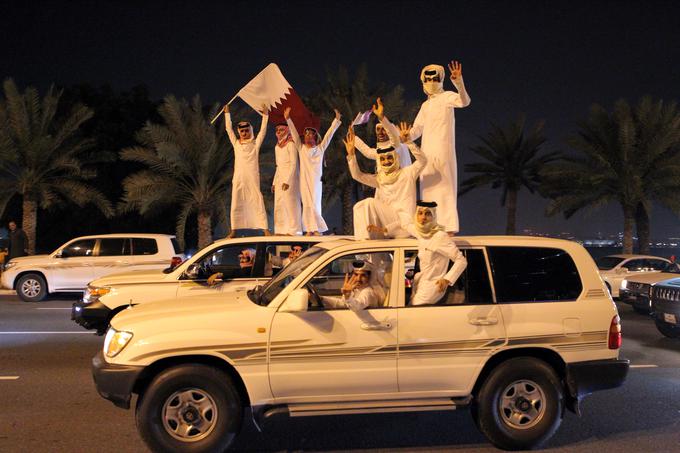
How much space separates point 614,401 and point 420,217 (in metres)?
3.20

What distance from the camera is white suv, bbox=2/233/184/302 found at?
15.2 m

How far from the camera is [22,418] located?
625 centimetres

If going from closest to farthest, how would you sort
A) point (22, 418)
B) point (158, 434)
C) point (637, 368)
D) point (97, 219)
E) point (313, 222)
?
point (158, 434) < point (22, 418) < point (637, 368) < point (313, 222) < point (97, 219)

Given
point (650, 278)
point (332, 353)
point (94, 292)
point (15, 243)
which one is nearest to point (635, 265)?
point (650, 278)

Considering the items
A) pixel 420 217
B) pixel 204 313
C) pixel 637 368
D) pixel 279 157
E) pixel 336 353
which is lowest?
pixel 637 368

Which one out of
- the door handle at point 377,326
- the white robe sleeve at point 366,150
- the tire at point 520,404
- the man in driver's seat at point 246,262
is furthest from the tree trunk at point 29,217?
the tire at point 520,404

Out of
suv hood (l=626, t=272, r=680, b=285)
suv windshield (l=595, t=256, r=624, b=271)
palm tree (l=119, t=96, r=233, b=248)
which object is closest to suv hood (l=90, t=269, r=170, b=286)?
suv hood (l=626, t=272, r=680, b=285)

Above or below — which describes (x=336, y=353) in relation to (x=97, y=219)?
below

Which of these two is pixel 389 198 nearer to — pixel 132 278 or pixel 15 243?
pixel 132 278

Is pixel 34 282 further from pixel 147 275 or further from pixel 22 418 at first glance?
pixel 22 418

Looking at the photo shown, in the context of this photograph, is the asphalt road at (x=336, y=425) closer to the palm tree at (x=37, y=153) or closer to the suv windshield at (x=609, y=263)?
the suv windshield at (x=609, y=263)

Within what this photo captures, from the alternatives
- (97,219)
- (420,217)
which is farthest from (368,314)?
(97,219)

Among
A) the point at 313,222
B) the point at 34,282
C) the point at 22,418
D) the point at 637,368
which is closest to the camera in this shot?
A: the point at 22,418

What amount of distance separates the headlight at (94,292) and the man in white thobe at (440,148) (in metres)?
4.51
